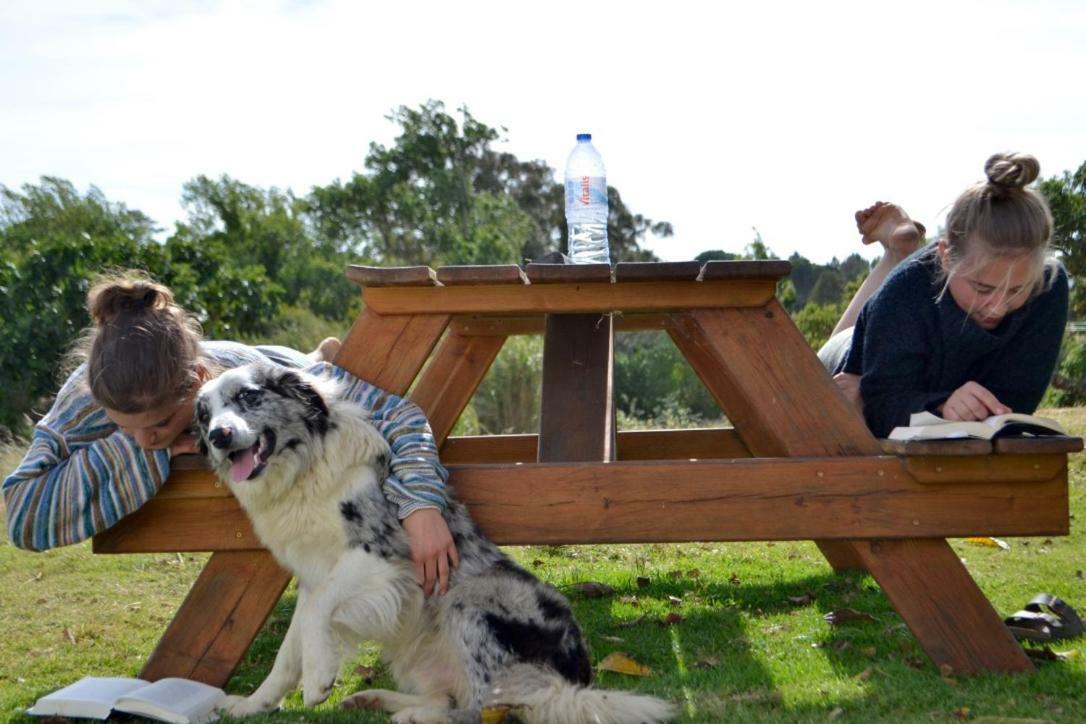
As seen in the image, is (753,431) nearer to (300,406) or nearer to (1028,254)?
(1028,254)

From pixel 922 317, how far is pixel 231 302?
9.31m

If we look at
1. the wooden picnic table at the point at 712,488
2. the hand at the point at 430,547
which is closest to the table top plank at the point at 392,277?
the wooden picnic table at the point at 712,488

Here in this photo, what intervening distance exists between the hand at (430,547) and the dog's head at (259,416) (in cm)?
40

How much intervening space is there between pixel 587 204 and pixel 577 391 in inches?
49.7

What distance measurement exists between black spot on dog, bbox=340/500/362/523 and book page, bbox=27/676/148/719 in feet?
2.79

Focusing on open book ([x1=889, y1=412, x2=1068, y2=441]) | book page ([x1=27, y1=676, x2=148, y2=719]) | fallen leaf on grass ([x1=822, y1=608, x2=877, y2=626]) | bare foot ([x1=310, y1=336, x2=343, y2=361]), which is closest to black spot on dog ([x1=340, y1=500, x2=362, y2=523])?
book page ([x1=27, y1=676, x2=148, y2=719])

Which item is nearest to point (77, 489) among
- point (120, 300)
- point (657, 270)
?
point (120, 300)

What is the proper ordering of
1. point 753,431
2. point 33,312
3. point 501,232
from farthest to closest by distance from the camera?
point 501,232 < point 33,312 < point 753,431

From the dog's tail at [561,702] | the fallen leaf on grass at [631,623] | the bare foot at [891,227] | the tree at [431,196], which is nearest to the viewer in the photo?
the dog's tail at [561,702]

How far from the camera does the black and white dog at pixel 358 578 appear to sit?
312cm

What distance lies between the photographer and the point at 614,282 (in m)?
3.41

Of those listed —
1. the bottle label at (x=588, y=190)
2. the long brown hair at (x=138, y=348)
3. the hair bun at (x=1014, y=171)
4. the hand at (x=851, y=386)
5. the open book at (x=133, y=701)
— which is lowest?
the open book at (x=133, y=701)

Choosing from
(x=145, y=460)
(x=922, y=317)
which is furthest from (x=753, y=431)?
(x=145, y=460)

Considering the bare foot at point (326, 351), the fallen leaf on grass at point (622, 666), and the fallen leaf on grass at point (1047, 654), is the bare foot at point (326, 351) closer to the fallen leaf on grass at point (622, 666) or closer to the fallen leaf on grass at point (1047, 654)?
Answer: the fallen leaf on grass at point (622, 666)
